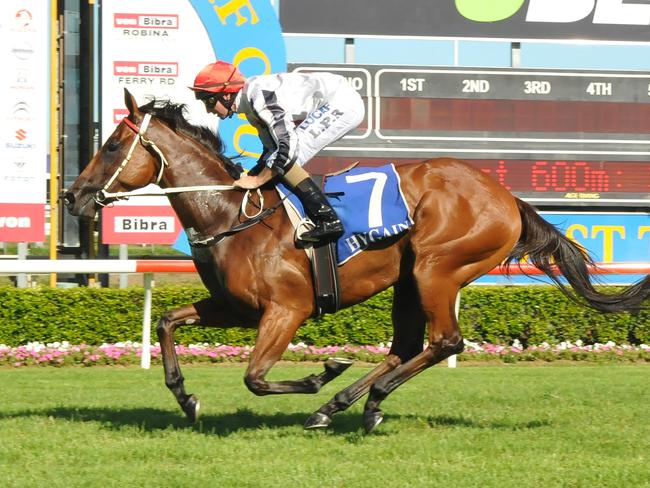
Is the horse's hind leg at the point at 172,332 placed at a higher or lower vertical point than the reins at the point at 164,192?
lower

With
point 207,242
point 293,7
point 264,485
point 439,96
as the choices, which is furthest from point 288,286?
point 293,7

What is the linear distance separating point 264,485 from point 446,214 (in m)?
1.82

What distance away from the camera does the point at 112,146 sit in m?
4.87

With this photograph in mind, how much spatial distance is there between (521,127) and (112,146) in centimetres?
733

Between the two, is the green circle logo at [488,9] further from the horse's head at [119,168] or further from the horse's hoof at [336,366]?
the horse's hoof at [336,366]

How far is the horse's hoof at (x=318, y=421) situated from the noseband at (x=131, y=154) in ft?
4.54

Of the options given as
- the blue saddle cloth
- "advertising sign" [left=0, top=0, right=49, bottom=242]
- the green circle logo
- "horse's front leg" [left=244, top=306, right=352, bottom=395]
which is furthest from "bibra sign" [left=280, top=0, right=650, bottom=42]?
"horse's front leg" [left=244, top=306, right=352, bottom=395]

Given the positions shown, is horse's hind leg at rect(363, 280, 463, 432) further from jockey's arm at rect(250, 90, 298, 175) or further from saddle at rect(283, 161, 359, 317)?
jockey's arm at rect(250, 90, 298, 175)

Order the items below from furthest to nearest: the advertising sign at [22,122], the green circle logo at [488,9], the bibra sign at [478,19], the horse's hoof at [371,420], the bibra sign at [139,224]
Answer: the green circle logo at [488,9] < the bibra sign at [478,19] < the bibra sign at [139,224] < the advertising sign at [22,122] < the horse's hoof at [371,420]

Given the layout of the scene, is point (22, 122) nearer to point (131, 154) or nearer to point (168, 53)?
point (168, 53)

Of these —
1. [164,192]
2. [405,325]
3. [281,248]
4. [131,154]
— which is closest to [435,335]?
[405,325]

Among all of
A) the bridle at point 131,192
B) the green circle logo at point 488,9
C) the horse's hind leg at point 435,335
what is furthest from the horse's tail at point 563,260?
the green circle logo at point 488,9

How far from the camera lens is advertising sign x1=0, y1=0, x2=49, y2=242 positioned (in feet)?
35.1

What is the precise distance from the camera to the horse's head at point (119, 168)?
4.80 metres
